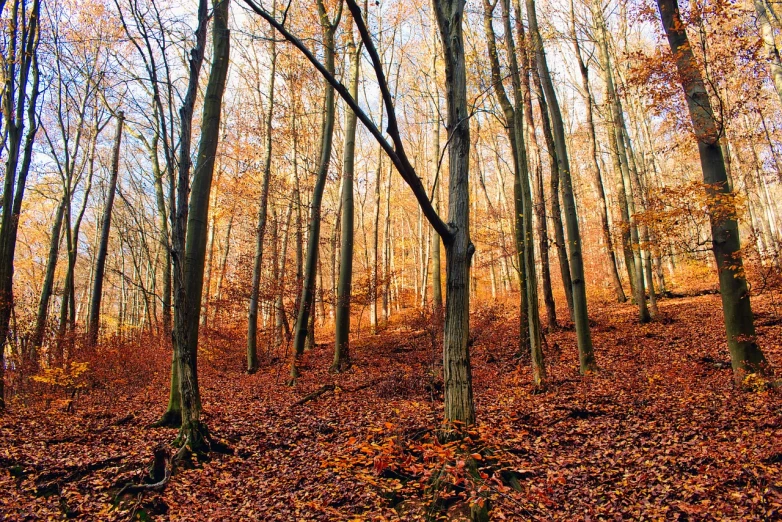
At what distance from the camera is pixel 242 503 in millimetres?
4359

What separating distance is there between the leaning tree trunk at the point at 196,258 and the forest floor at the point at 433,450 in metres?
0.51

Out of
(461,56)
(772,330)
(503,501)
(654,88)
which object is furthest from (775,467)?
(772,330)

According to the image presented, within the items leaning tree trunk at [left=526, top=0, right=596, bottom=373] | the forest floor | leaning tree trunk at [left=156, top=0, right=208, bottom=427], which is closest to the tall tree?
the forest floor

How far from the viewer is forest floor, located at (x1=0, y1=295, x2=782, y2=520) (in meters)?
3.90

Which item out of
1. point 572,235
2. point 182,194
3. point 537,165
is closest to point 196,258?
point 182,194

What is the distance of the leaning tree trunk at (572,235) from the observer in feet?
26.8

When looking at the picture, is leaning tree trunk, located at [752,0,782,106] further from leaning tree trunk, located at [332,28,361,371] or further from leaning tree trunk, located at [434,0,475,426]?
leaning tree trunk, located at [332,28,361,371]

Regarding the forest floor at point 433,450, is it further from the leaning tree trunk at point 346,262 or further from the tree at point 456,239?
the leaning tree trunk at point 346,262

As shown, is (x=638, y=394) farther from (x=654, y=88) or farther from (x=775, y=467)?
(x=654, y=88)

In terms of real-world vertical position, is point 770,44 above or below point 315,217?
above

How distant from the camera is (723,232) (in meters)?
6.20

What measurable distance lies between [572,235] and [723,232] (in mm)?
2450

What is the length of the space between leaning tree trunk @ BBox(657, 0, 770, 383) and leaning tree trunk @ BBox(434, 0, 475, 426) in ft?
13.3

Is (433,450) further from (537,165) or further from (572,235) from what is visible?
(537,165)
